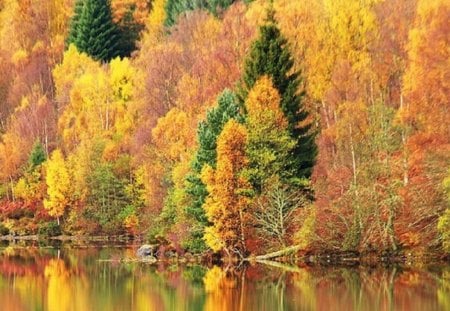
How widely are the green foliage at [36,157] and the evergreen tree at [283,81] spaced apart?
3701cm

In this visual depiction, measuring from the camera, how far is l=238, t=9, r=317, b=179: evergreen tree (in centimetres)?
4869

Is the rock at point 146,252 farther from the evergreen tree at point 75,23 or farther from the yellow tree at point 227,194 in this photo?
the evergreen tree at point 75,23

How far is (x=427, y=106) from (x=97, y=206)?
35.3 meters

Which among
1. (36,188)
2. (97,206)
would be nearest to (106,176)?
(97,206)

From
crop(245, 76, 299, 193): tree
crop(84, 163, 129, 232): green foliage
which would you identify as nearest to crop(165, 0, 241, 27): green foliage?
crop(84, 163, 129, 232): green foliage

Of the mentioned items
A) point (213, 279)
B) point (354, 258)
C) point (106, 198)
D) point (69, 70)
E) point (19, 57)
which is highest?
point (19, 57)

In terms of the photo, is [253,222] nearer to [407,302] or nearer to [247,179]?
[247,179]

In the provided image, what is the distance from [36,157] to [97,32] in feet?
72.6

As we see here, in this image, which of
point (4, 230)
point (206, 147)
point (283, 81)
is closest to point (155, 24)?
point (4, 230)

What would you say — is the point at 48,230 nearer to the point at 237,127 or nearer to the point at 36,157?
the point at 36,157

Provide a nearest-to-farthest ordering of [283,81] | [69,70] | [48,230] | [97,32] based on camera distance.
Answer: [283,81]
[48,230]
[69,70]
[97,32]

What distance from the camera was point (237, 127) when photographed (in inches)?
1836

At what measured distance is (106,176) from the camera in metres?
74.4

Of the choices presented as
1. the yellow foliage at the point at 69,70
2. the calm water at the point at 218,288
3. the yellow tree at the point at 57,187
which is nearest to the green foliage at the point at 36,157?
the yellow tree at the point at 57,187
